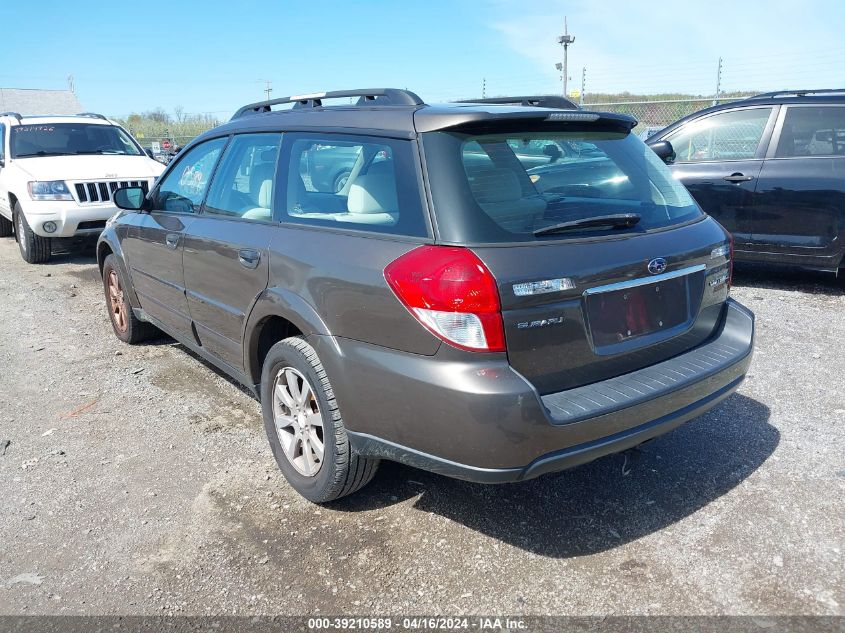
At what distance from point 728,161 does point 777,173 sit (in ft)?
1.64

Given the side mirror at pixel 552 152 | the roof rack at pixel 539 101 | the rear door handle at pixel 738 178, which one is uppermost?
the roof rack at pixel 539 101

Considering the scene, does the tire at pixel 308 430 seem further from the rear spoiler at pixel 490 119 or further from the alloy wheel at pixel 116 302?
the alloy wheel at pixel 116 302

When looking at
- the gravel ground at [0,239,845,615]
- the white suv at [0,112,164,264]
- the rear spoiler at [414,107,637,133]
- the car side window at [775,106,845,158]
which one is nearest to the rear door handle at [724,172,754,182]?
the car side window at [775,106,845,158]

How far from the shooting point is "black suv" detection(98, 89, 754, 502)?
239 centimetres

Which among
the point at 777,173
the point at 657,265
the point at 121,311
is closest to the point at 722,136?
the point at 777,173

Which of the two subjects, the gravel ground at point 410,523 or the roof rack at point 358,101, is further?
the roof rack at point 358,101

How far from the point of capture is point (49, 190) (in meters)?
8.59

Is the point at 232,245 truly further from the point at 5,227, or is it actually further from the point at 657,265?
the point at 5,227

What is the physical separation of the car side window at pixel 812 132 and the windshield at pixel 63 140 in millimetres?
8451

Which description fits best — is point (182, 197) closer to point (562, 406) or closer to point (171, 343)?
point (171, 343)

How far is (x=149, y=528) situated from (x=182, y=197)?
2105 mm

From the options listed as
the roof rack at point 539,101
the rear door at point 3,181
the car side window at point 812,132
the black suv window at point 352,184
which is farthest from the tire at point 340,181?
the rear door at point 3,181

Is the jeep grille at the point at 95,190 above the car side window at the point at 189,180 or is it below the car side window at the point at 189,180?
below

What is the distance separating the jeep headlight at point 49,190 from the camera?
8.56 metres
